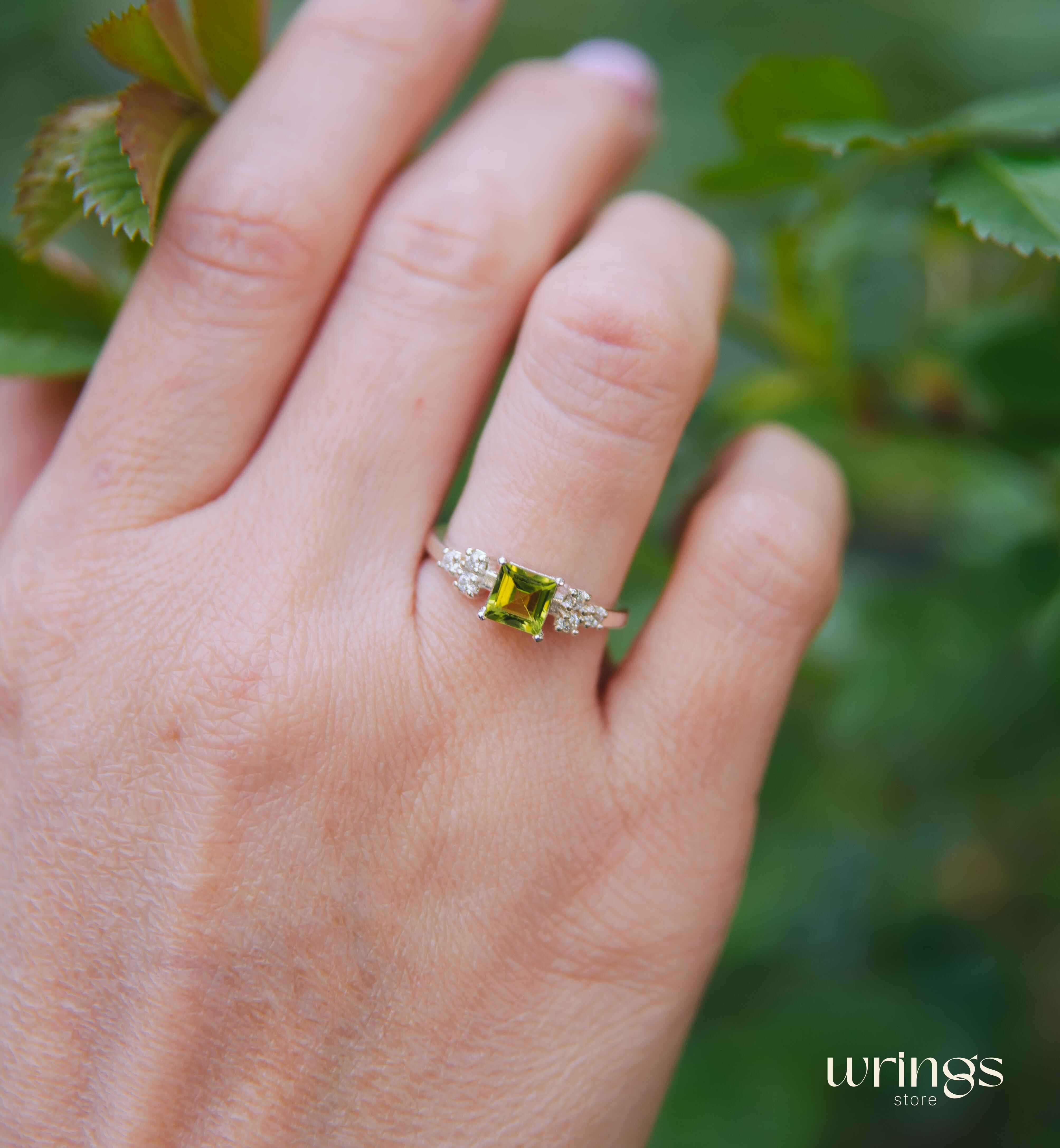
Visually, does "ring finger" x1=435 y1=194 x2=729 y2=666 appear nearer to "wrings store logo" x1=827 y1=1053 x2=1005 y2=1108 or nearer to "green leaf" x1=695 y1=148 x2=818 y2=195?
"green leaf" x1=695 y1=148 x2=818 y2=195

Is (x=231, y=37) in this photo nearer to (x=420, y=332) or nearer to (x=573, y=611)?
(x=420, y=332)

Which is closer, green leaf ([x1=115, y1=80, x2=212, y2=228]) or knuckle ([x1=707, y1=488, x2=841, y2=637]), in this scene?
green leaf ([x1=115, y1=80, x2=212, y2=228])

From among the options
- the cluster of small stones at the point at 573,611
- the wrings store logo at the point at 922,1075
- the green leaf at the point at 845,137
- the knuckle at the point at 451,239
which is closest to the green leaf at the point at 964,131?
the green leaf at the point at 845,137

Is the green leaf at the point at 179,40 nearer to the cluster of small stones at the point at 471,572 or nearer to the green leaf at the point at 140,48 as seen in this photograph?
the green leaf at the point at 140,48

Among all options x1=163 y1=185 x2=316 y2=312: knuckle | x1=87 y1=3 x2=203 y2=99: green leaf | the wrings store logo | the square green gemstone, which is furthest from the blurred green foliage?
x1=87 y1=3 x2=203 y2=99: green leaf

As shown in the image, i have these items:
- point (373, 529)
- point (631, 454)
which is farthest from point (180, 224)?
point (631, 454)

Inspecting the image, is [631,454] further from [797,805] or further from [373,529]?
[797,805]
